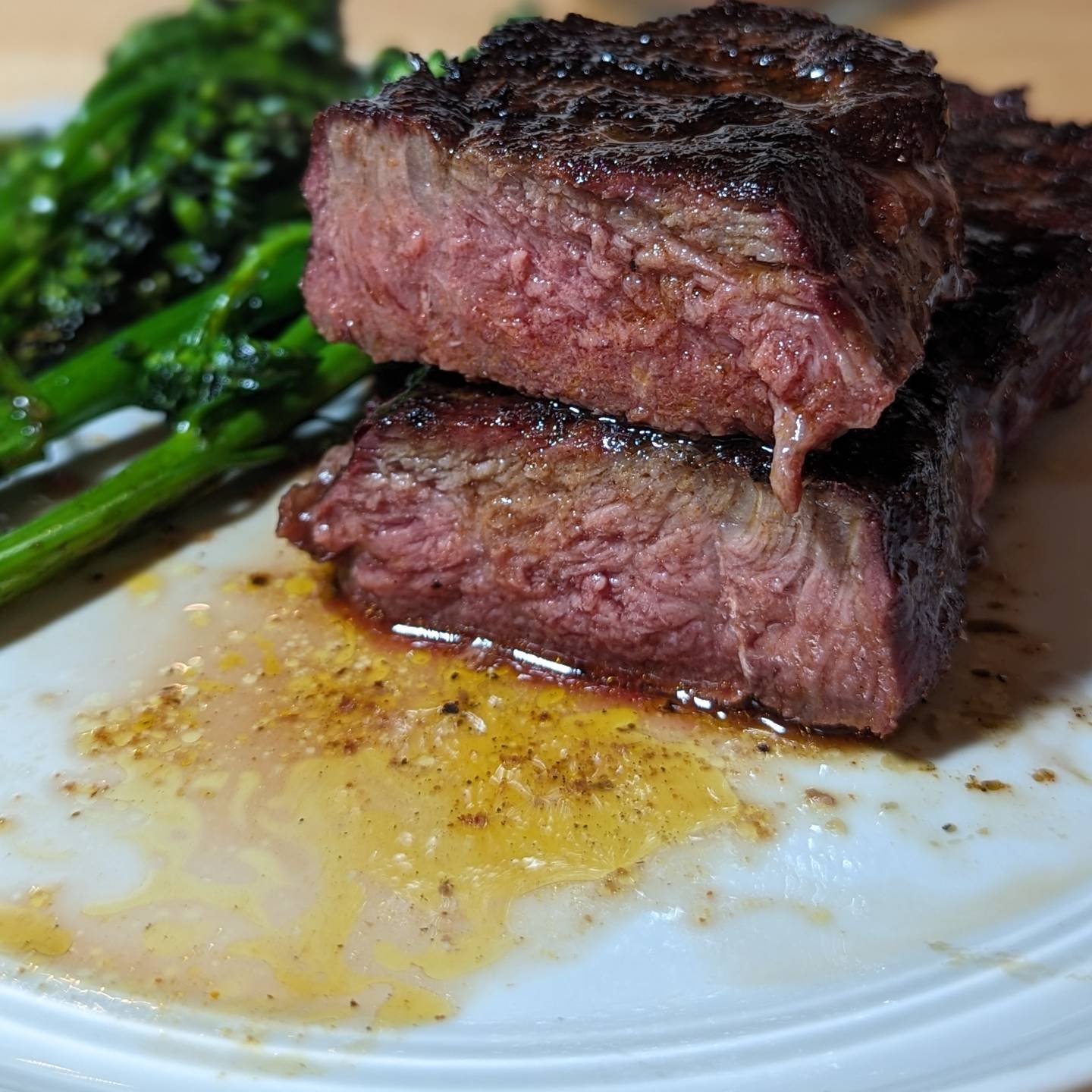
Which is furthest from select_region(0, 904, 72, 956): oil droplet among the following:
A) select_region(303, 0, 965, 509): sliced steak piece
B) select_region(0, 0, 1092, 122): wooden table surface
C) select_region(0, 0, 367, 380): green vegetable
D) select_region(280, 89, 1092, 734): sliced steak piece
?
select_region(0, 0, 1092, 122): wooden table surface

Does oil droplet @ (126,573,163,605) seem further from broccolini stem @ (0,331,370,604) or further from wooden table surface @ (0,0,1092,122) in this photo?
wooden table surface @ (0,0,1092,122)

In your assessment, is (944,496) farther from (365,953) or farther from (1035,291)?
(365,953)

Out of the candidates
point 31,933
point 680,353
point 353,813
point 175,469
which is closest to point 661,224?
point 680,353

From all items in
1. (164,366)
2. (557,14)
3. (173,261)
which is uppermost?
(557,14)

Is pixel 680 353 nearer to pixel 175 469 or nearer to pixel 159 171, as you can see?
pixel 175 469

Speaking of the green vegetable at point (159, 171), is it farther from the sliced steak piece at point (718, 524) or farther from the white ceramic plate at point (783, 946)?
the white ceramic plate at point (783, 946)
